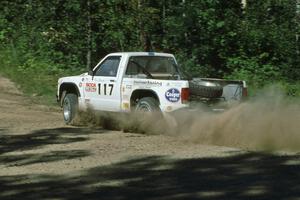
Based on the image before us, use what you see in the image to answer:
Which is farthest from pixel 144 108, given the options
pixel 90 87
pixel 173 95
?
pixel 90 87

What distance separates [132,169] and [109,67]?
5524 millimetres

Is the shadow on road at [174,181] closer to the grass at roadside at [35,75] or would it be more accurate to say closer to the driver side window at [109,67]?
the driver side window at [109,67]

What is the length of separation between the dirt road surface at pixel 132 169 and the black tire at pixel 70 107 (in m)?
1.66

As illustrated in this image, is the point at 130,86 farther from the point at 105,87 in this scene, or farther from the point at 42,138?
the point at 42,138

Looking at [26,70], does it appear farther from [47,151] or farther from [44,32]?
[47,151]

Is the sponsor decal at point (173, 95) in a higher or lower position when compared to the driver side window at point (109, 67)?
lower

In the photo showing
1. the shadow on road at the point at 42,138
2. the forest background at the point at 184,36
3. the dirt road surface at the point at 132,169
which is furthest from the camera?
the forest background at the point at 184,36

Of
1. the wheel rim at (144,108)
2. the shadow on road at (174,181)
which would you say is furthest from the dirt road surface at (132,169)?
the wheel rim at (144,108)

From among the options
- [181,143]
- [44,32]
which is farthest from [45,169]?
[44,32]

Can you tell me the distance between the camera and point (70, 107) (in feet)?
49.4

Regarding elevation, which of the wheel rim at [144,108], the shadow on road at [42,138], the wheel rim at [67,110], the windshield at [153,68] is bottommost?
the shadow on road at [42,138]

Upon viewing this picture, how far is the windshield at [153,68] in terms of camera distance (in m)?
13.9

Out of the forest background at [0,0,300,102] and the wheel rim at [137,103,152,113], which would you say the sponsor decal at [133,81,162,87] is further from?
the forest background at [0,0,300,102]

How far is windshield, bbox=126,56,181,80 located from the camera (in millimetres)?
13945
